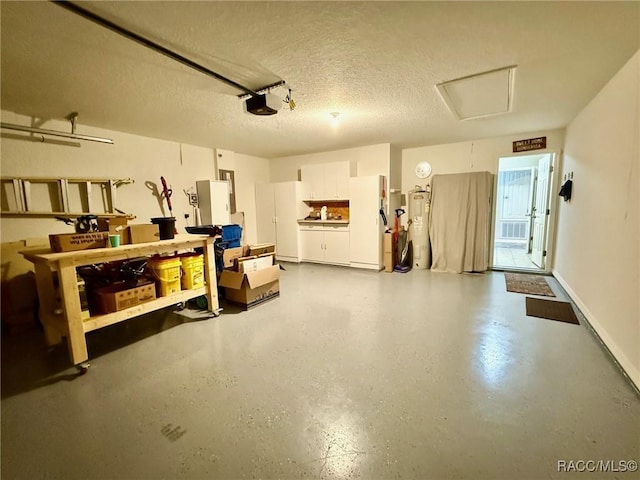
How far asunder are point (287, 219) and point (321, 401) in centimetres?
459

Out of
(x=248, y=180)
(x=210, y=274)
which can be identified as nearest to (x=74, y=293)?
(x=210, y=274)

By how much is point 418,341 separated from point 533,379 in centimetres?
84

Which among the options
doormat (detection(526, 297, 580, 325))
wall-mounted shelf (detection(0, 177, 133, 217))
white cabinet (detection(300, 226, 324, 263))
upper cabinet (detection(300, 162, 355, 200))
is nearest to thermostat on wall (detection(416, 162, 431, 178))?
upper cabinet (detection(300, 162, 355, 200))

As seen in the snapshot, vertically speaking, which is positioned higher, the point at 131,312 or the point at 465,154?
the point at 465,154

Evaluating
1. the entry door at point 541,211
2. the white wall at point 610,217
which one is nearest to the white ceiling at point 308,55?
the white wall at point 610,217

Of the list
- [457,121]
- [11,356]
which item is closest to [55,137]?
[11,356]

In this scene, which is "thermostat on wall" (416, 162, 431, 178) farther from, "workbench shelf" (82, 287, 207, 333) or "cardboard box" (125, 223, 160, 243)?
"cardboard box" (125, 223, 160, 243)

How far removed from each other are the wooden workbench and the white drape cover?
13.7 ft

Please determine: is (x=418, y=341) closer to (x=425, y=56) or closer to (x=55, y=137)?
(x=425, y=56)

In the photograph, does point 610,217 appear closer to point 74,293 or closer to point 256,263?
point 256,263

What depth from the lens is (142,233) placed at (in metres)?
2.53

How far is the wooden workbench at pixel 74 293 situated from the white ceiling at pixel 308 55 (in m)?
1.45

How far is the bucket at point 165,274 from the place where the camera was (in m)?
2.69

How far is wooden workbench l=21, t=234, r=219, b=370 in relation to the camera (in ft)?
6.67
